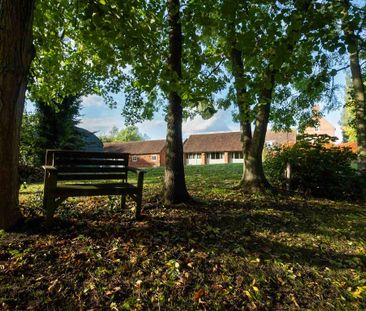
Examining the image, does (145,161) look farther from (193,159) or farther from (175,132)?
(175,132)

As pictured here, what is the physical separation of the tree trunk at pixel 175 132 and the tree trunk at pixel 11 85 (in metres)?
3.06

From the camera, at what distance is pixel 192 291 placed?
10.2 feet

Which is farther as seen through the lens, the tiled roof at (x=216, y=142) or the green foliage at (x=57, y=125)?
the tiled roof at (x=216, y=142)

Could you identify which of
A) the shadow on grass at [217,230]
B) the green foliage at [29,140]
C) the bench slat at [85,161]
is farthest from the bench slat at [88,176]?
the green foliage at [29,140]

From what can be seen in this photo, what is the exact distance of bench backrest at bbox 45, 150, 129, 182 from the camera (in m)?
4.82

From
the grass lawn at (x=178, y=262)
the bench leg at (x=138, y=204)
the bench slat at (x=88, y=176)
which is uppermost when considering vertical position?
the bench slat at (x=88, y=176)

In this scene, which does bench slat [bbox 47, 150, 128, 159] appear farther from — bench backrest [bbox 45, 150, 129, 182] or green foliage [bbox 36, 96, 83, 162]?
green foliage [bbox 36, 96, 83, 162]

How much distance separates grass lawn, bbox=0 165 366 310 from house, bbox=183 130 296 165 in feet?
142

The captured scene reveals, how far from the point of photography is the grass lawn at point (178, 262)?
9.66 feet

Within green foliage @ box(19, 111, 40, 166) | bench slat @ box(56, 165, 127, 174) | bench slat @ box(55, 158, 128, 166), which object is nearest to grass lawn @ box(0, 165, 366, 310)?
bench slat @ box(56, 165, 127, 174)

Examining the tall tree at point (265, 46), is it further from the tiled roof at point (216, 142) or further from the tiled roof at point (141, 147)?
the tiled roof at point (141, 147)

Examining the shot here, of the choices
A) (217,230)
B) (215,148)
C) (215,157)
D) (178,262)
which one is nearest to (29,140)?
(217,230)

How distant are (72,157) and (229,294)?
11.4 ft

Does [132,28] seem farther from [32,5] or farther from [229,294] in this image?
[229,294]
